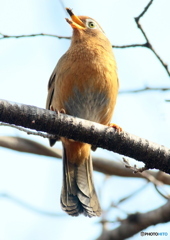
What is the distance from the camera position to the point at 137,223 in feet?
12.2

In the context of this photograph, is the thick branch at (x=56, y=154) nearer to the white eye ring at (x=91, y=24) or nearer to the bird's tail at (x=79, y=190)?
the bird's tail at (x=79, y=190)

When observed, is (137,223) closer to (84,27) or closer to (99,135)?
(99,135)

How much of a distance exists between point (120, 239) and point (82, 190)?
3.99 feet

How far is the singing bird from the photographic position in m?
4.49

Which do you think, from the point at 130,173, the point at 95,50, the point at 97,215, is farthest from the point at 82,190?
the point at 95,50

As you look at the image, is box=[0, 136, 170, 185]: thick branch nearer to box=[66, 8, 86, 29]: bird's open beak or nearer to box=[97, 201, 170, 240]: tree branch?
box=[97, 201, 170, 240]: tree branch

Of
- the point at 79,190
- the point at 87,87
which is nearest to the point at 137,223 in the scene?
the point at 79,190

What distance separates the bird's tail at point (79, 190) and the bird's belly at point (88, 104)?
56cm

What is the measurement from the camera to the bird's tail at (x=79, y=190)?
14.9 ft

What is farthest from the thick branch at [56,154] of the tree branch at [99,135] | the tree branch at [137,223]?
the tree branch at [99,135]

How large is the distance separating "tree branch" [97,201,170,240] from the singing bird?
0.75m

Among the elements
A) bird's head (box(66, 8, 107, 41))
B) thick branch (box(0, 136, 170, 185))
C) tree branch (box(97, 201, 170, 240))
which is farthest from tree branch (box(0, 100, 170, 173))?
bird's head (box(66, 8, 107, 41))

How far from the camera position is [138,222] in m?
3.72

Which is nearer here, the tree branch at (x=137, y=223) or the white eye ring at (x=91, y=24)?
the tree branch at (x=137, y=223)
